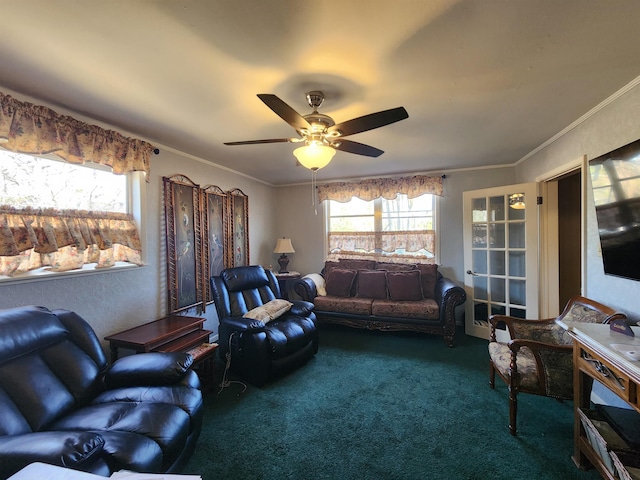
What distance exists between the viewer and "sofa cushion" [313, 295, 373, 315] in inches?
144

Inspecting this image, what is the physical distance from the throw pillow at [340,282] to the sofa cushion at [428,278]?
97 centimetres

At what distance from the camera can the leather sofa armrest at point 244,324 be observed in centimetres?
251

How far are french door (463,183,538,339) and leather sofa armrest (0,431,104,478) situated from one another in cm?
378

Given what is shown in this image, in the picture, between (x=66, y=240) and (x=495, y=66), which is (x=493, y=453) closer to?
(x=495, y=66)

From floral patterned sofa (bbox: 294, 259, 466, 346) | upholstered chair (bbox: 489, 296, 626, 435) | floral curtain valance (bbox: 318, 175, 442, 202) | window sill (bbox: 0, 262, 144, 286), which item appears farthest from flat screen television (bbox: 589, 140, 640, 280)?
window sill (bbox: 0, 262, 144, 286)

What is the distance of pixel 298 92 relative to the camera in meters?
1.86

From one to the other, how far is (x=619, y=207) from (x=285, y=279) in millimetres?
3603

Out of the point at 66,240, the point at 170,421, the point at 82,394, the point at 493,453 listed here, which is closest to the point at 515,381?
the point at 493,453

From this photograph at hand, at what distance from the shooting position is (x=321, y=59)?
1502 millimetres

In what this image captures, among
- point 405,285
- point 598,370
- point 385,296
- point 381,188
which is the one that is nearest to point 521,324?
point 598,370

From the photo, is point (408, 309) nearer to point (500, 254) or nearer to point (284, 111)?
point (500, 254)

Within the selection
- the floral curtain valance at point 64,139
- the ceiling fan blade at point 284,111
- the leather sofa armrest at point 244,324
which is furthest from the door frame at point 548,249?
the floral curtain valance at point 64,139

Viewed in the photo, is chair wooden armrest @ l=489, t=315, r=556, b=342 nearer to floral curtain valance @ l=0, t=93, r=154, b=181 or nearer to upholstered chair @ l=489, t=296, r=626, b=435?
upholstered chair @ l=489, t=296, r=626, b=435

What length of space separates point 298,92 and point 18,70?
1.59 metres
